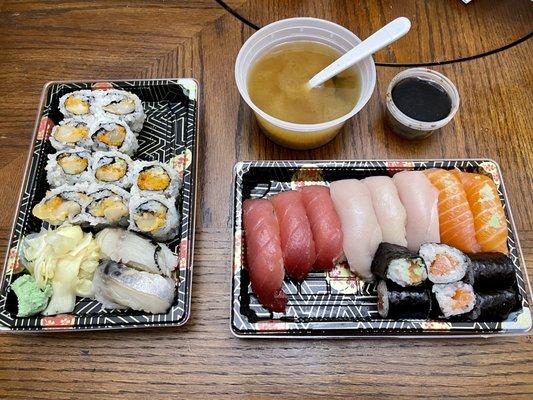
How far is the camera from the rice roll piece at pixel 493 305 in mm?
1505

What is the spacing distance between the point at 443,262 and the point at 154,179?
3.45ft

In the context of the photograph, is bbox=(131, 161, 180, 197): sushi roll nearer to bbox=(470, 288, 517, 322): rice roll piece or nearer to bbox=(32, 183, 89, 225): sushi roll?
bbox=(32, 183, 89, 225): sushi roll

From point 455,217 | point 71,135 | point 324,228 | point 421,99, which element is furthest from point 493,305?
point 71,135

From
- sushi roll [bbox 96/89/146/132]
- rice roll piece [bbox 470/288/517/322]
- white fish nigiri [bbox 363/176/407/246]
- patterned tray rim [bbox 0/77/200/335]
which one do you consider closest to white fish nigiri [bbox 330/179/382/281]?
white fish nigiri [bbox 363/176/407/246]

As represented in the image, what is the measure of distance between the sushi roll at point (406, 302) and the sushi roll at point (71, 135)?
4.06 ft

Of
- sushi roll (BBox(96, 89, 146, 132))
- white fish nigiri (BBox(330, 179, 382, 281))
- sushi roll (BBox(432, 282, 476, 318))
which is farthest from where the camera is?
sushi roll (BBox(96, 89, 146, 132))

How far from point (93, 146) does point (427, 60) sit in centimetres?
146

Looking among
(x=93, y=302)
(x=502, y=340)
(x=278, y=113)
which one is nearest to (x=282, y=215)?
(x=278, y=113)

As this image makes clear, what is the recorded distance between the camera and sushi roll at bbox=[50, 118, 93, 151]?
181 centimetres

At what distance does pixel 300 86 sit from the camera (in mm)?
1795

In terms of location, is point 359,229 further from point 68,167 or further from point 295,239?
Result: point 68,167

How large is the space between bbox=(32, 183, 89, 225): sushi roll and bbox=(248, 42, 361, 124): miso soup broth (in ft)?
2.40

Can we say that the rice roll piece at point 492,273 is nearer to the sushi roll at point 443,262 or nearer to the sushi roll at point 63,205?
the sushi roll at point 443,262

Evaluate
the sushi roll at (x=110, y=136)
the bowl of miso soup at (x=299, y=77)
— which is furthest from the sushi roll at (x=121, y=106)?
the bowl of miso soup at (x=299, y=77)
